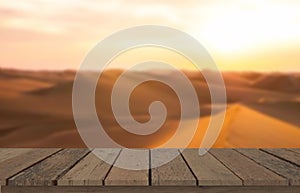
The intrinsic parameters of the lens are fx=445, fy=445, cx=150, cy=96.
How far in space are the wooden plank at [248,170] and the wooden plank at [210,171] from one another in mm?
29

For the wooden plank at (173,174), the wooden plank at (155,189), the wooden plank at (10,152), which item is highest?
the wooden plank at (10,152)

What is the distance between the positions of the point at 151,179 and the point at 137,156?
498 millimetres

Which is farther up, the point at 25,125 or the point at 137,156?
the point at 25,125

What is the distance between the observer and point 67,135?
3805mm

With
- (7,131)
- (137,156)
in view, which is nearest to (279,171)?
(137,156)

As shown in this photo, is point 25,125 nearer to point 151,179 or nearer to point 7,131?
point 7,131

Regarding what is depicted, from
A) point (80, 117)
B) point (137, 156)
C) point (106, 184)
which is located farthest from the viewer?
point (80, 117)

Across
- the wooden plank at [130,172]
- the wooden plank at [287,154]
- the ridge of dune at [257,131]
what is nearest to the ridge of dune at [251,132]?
the ridge of dune at [257,131]

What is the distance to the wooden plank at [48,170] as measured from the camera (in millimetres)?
1465

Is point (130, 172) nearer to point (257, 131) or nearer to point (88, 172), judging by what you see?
point (88, 172)

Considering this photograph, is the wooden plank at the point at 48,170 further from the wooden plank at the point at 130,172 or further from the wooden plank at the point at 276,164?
the wooden plank at the point at 276,164

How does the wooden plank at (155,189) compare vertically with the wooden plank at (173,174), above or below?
below

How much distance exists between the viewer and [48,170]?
1.61m

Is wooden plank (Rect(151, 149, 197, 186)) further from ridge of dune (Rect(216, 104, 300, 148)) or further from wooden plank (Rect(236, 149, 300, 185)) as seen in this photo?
ridge of dune (Rect(216, 104, 300, 148))
